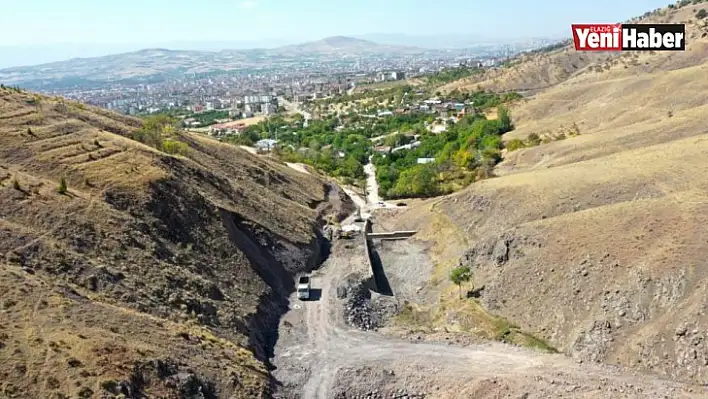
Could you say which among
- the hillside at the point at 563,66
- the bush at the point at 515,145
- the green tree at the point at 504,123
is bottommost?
the bush at the point at 515,145

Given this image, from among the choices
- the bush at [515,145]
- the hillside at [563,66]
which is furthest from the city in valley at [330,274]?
the hillside at [563,66]

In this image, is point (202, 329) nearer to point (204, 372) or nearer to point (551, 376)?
point (204, 372)

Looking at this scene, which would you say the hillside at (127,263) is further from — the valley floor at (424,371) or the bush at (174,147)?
the valley floor at (424,371)

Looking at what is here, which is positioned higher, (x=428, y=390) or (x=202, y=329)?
(x=202, y=329)

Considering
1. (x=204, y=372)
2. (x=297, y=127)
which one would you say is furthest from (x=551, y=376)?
(x=297, y=127)

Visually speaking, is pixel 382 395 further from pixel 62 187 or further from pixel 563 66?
pixel 563 66
